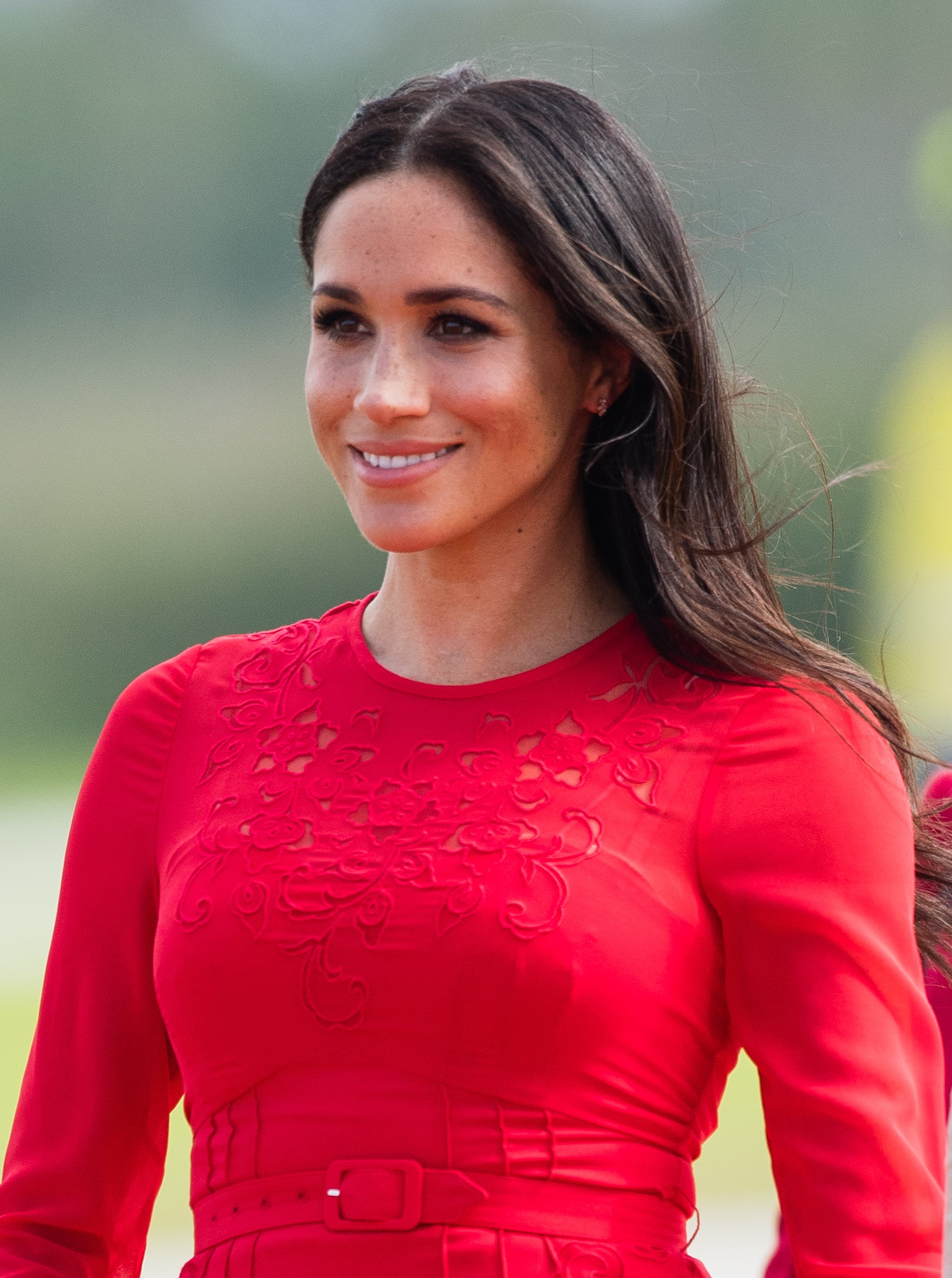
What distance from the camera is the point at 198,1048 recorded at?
1.34 metres

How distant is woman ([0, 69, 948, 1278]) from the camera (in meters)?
1.25

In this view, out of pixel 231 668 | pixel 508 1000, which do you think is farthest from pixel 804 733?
pixel 231 668

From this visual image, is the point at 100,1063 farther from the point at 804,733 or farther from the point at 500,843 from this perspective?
the point at 804,733

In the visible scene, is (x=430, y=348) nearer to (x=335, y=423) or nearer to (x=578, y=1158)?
(x=335, y=423)

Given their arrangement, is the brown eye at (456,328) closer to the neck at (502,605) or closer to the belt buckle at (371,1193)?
the neck at (502,605)

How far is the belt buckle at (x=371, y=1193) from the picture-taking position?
124 cm

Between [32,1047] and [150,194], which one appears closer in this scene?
[32,1047]

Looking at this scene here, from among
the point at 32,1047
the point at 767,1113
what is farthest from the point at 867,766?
the point at 32,1047

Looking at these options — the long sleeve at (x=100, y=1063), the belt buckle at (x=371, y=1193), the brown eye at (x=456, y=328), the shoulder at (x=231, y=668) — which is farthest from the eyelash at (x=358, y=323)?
the belt buckle at (x=371, y=1193)

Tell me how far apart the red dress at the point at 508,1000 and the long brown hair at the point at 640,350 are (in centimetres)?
6

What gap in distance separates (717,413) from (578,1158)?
626 millimetres

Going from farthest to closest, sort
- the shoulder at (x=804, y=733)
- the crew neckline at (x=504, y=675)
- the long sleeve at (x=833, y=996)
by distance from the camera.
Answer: the crew neckline at (x=504, y=675) → the shoulder at (x=804, y=733) → the long sleeve at (x=833, y=996)

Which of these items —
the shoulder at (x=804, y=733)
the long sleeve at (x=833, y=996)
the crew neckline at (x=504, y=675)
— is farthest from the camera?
the crew neckline at (x=504, y=675)

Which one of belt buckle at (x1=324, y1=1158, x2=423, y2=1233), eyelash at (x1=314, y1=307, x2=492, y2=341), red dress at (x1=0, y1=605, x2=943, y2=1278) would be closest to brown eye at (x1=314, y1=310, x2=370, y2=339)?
eyelash at (x1=314, y1=307, x2=492, y2=341)
